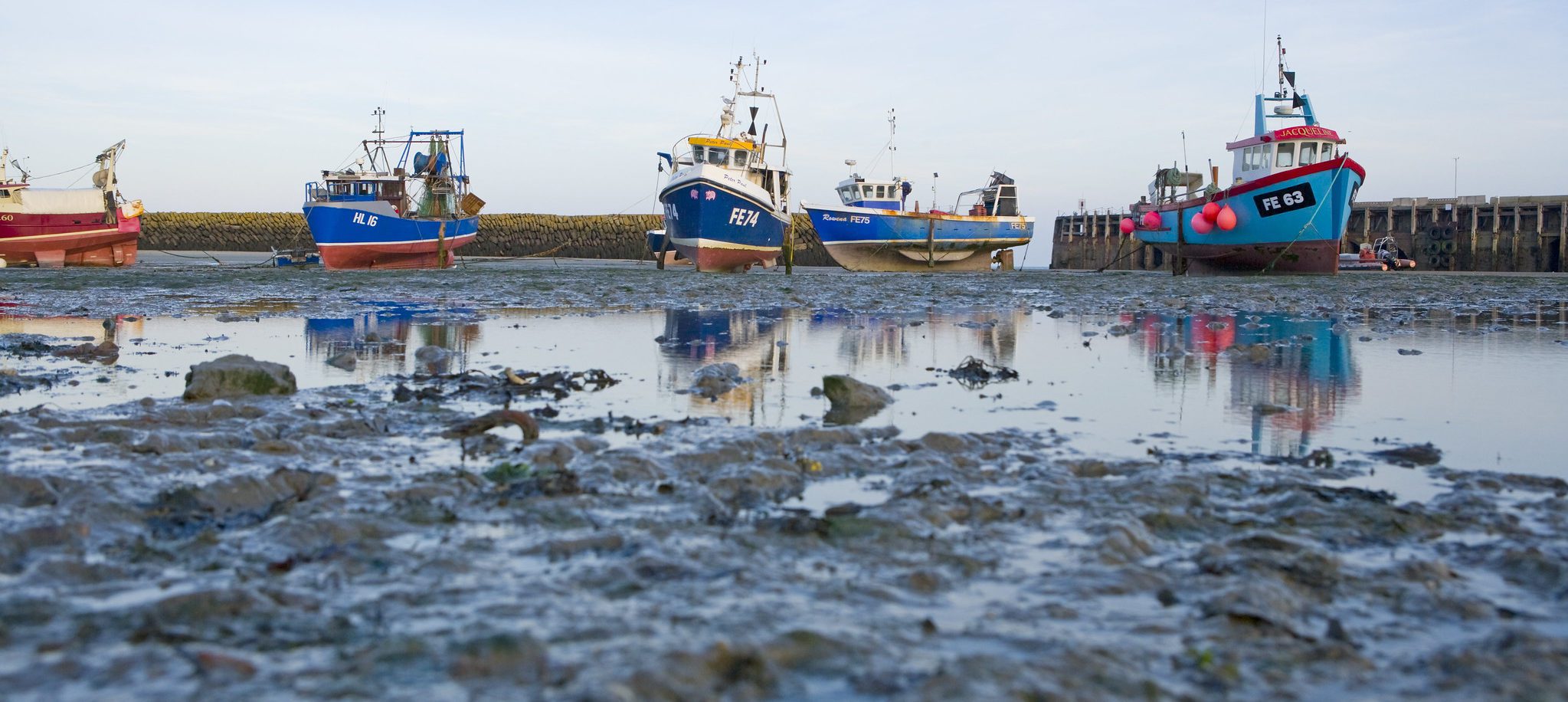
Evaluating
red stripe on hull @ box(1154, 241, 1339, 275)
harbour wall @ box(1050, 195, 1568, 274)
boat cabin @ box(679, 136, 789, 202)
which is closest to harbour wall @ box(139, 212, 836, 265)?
boat cabin @ box(679, 136, 789, 202)

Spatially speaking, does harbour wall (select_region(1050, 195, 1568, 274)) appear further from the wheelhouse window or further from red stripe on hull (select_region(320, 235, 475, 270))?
red stripe on hull (select_region(320, 235, 475, 270))

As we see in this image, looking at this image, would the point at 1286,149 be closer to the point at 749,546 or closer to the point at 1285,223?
the point at 1285,223

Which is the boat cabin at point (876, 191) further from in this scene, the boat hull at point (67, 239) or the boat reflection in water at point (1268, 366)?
the boat reflection in water at point (1268, 366)

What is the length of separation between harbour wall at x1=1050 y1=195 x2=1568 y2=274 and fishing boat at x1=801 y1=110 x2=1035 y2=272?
5691 mm

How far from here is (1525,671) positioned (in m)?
2.81

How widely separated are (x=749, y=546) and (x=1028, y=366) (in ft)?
20.8

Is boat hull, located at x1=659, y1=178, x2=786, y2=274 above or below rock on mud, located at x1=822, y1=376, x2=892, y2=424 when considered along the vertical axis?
above

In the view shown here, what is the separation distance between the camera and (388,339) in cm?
1199

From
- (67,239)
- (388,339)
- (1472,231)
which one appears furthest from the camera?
(1472,231)

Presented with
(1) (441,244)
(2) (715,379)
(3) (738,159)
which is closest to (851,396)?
(2) (715,379)

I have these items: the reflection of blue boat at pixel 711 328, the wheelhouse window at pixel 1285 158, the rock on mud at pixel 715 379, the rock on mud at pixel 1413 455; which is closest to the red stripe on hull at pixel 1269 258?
the wheelhouse window at pixel 1285 158

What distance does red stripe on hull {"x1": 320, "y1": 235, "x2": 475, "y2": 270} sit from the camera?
40531 mm

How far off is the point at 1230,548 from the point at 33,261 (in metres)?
45.5

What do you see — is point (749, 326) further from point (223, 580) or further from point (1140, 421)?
point (223, 580)
